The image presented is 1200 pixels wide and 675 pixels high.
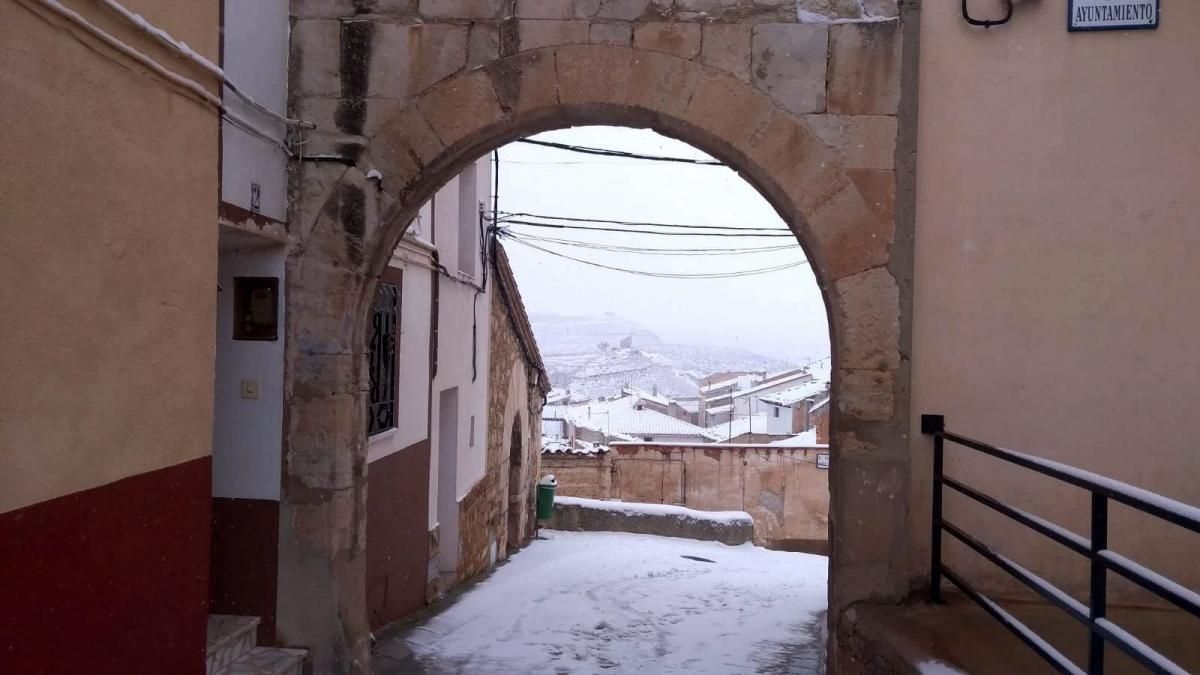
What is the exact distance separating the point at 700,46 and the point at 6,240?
2.55 m

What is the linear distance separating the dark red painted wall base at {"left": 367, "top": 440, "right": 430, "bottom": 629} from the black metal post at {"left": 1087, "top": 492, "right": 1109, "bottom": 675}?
3667 mm

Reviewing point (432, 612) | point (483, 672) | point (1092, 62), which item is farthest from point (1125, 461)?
point (432, 612)

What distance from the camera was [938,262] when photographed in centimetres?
355

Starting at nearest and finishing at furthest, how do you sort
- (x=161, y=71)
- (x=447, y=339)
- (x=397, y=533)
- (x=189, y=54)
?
(x=161, y=71) < (x=189, y=54) < (x=397, y=533) < (x=447, y=339)

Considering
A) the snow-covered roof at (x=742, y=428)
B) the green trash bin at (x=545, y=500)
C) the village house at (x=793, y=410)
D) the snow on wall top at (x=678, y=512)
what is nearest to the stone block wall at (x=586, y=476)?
the snow on wall top at (x=678, y=512)

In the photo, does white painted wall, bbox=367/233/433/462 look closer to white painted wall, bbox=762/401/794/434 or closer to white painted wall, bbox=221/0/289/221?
white painted wall, bbox=221/0/289/221

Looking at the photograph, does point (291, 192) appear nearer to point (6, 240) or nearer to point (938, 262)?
point (6, 240)

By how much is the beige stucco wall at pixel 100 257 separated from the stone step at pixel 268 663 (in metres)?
0.99

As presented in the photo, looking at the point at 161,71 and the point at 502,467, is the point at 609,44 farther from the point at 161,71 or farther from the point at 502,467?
the point at 502,467

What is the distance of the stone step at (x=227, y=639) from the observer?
3.18 m

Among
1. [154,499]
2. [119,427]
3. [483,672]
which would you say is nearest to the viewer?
[119,427]

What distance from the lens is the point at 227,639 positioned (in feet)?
10.7

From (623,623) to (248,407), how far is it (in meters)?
2.90

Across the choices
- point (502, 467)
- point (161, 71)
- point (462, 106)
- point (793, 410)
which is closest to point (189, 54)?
point (161, 71)
